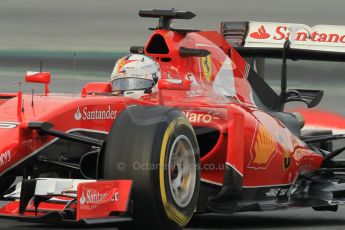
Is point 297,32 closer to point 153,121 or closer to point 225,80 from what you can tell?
point 225,80

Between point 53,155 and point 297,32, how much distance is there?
13.7 feet

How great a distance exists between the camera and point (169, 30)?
8.97 m

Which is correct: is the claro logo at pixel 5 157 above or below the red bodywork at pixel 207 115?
below

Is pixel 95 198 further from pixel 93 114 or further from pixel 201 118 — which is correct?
pixel 201 118

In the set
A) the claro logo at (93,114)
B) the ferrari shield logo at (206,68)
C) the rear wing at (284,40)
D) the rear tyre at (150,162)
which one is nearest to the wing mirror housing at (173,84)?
the claro logo at (93,114)

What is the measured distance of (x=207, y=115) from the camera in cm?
812

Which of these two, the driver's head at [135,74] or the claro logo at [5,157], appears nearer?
the claro logo at [5,157]

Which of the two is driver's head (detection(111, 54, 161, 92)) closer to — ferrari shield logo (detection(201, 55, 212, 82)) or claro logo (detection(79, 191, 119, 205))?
ferrari shield logo (detection(201, 55, 212, 82))

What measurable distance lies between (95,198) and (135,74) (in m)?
2.16

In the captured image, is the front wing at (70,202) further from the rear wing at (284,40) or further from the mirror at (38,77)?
the rear wing at (284,40)

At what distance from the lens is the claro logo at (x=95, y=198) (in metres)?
6.42

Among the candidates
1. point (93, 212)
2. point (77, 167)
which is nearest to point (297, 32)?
point (77, 167)

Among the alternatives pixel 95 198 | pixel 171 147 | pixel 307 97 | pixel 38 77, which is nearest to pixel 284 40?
pixel 307 97

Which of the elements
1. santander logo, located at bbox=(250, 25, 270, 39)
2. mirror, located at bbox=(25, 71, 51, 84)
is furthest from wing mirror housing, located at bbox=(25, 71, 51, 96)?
santander logo, located at bbox=(250, 25, 270, 39)
